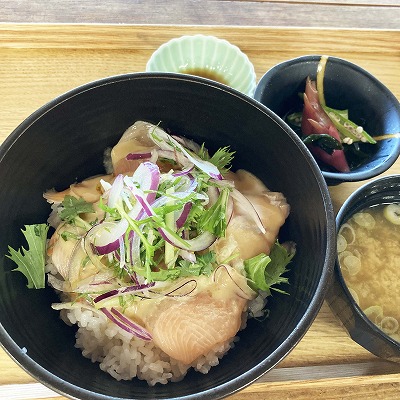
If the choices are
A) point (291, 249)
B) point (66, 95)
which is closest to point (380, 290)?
point (291, 249)

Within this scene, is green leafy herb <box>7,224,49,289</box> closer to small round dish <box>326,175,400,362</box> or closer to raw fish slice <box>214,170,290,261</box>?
raw fish slice <box>214,170,290,261</box>

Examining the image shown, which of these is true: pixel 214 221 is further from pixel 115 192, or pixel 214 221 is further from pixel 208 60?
pixel 208 60

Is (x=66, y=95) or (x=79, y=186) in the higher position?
(x=66, y=95)

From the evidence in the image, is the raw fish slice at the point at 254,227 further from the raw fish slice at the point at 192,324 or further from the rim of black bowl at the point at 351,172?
the rim of black bowl at the point at 351,172

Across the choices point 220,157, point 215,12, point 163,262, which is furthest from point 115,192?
point 215,12

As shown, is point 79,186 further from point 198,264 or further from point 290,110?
point 290,110

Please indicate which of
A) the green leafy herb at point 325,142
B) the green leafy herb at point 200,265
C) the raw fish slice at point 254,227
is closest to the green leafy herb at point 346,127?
the green leafy herb at point 325,142

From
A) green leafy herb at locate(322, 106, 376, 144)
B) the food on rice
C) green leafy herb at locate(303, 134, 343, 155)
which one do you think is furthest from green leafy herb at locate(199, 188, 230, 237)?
green leafy herb at locate(322, 106, 376, 144)
